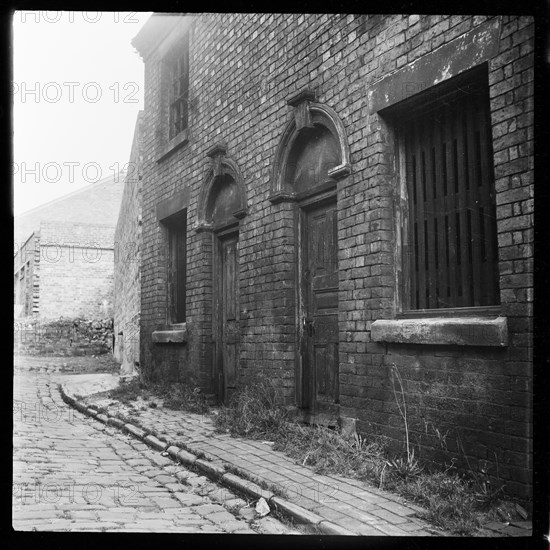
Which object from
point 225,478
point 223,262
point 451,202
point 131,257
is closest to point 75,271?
point 131,257

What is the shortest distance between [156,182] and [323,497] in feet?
22.5

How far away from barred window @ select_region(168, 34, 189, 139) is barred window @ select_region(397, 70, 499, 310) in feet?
16.7

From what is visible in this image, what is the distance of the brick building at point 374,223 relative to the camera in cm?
360

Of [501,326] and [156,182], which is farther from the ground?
[156,182]

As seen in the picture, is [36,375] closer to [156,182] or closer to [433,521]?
[156,182]

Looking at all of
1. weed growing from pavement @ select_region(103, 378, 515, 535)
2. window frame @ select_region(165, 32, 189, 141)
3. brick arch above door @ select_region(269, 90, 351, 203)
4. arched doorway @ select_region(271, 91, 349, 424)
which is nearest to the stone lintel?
brick arch above door @ select_region(269, 90, 351, 203)

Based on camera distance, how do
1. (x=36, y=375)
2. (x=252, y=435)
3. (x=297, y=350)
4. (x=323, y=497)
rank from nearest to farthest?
1. (x=323, y=497)
2. (x=252, y=435)
3. (x=297, y=350)
4. (x=36, y=375)

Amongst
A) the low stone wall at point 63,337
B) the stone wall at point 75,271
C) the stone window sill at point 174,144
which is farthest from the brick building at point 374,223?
the stone wall at point 75,271

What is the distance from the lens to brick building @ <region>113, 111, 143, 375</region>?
10.6m

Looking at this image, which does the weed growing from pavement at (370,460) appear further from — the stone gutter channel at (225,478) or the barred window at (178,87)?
the barred window at (178,87)

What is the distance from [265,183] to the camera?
6.38m

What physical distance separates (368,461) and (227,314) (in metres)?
3.65

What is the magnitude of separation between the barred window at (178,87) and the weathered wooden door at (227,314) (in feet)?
8.13

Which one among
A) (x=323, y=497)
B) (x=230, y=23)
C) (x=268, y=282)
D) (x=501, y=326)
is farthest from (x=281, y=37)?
(x=323, y=497)
